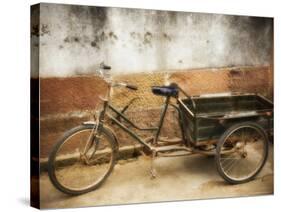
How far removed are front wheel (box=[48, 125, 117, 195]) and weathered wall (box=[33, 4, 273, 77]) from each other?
0.63 metres

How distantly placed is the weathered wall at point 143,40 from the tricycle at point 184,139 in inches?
9.0

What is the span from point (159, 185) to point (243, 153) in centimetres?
108

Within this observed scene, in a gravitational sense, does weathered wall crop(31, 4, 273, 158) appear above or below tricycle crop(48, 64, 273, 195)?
above

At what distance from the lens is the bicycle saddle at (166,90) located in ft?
19.1

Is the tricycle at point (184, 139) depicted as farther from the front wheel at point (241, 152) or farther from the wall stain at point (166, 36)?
the wall stain at point (166, 36)

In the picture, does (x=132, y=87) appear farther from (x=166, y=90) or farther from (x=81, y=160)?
(x=81, y=160)

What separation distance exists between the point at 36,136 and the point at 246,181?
7.99 ft

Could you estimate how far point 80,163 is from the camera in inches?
215

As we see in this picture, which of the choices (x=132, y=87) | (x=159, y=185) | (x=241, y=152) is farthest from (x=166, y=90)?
(x=241, y=152)

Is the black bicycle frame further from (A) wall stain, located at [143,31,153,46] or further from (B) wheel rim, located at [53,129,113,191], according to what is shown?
(A) wall stain, located at [143,31,153,46]

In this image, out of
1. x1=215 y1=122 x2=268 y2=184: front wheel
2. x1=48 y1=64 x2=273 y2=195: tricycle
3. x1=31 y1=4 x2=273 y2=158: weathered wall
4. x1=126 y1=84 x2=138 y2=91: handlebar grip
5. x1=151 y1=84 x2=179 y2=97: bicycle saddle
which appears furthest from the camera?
x1=215 y1=122 x2=268 y2=184: front wheel

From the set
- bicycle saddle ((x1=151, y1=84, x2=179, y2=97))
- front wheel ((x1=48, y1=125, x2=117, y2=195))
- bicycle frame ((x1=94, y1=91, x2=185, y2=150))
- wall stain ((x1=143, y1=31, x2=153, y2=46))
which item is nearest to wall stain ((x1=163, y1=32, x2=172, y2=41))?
wall stain ((x1=143, y1=31, x2=153, y2=46))

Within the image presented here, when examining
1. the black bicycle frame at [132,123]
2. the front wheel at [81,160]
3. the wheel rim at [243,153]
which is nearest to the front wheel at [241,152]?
the wheel rim at [243,153]

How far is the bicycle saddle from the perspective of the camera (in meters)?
5.82
